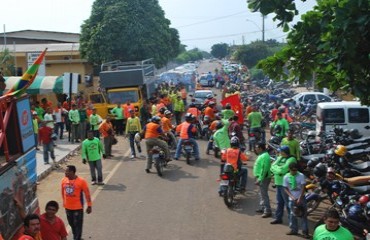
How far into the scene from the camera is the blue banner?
719 cm

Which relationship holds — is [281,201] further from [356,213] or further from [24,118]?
[24,118]

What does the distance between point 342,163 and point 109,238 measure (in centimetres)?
586

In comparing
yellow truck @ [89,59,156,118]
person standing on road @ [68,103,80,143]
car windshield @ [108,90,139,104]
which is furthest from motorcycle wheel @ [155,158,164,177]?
car windshield @ [108,90,139,104]

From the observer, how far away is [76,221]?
884 centimetres

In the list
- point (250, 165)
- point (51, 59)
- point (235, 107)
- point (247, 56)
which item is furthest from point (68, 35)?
point (250, 165)

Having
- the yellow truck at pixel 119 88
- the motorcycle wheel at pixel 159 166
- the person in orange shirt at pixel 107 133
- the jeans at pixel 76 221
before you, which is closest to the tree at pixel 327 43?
the jeans at pixel 76 221

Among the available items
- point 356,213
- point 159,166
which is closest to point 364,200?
point 356,213

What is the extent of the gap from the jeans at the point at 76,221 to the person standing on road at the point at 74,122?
11.4 metres

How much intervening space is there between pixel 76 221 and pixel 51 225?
69.6 inches

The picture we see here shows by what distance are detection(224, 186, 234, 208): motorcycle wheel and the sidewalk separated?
18.8 feet

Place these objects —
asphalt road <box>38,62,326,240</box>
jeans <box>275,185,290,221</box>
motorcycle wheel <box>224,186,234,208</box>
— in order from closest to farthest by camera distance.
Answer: asphalt road <box>38,62,326,240</box>, jeans <box>275,185,290,221</box>, motorcycle wheel <box>224,186,234,208</box>

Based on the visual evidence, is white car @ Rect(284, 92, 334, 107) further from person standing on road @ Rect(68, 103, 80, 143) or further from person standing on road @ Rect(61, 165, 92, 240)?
person standing on road @ Rect(61, 165, 92, 240)

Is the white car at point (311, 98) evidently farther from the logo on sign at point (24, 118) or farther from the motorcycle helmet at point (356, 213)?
the logo on sign at point (24, 118)

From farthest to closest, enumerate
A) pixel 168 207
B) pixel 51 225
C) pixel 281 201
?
pixel 168 207 < pixel 281 201 < pixel 51 225
